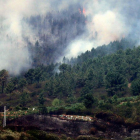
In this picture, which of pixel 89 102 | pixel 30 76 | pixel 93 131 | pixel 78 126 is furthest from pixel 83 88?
pixel 93 131

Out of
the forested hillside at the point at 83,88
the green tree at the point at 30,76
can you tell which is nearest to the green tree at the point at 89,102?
the forested hillside at the point at 83,88

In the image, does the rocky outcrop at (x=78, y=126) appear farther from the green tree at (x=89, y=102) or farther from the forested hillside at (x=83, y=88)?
the green tree at (x=89, y=102)

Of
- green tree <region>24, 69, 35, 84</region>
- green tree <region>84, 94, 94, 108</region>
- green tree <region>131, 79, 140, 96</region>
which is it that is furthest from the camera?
green tree <region>24, 69, 35, 84</region>

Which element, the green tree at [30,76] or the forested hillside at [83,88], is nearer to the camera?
the forested hillside at [83,88]

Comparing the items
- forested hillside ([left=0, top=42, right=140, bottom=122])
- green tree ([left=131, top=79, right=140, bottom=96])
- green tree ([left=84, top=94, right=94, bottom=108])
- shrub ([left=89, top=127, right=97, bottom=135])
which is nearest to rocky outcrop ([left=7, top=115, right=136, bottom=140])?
shrub ([left=89, top=127, right=97, bottom=135])

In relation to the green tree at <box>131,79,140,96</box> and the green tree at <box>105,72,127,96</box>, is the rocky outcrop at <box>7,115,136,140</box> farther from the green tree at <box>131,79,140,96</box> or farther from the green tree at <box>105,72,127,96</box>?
the green tree at <box>105,72,127,96</box>

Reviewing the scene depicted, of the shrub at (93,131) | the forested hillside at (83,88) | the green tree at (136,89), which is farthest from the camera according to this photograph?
the green tree at (136,89)

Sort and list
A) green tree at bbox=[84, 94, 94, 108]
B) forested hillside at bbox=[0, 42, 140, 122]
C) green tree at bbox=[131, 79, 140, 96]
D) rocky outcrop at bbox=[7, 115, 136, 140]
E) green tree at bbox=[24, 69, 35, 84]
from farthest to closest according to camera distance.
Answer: green tree at bbox=[24, 69, 35, 84], green tree at bbox=[131, 79, 140, 96], forested hillside at bbox=[0, 42, 140, 122], green tree at bbox=[84, 94, 94, 108], rocky outcrop at bbox=[7, 115, 136, 140]

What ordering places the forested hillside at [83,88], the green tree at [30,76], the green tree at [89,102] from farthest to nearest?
the green tree at [30,76]
the forested hillside at [83,88]
the green tree at [89,102]

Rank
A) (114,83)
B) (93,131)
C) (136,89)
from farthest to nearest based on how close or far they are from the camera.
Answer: (114,83)
(136,89)
(93,131)

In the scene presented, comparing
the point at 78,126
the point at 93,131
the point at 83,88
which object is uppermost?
the point at 83,88

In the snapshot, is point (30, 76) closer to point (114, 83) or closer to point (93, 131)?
point (114, 83)

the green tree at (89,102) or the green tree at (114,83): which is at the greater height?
the green tree at (114,83)

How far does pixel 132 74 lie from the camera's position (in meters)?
79.2
